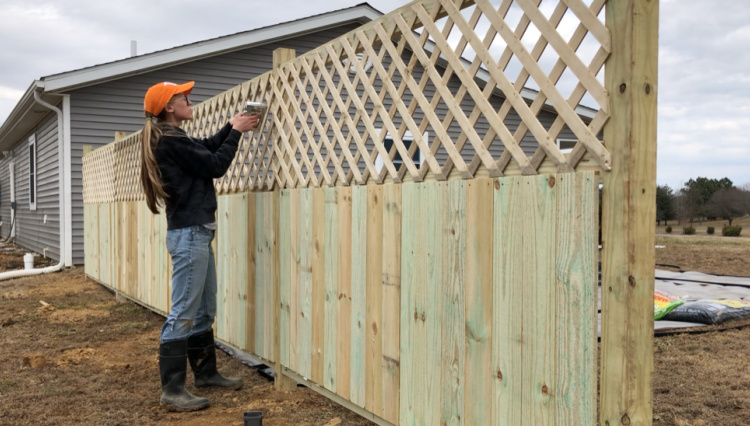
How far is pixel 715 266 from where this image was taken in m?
10.6

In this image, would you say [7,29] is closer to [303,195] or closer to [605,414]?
[303,195]

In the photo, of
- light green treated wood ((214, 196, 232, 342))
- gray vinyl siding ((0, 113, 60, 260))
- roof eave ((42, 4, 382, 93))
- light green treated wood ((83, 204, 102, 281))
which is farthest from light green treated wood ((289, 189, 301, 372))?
gray vinyl siding ((0, 113, 60, 260))

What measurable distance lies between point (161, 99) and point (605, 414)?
9.05ft

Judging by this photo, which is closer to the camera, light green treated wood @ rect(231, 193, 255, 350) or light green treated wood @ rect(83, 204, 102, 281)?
light green treated wood @ rect(231, 193, 255, 350)

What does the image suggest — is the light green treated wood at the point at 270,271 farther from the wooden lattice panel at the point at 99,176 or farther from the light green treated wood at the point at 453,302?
the wooden lattice panel at the point at 99,176

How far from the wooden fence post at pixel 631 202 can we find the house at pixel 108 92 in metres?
9.14

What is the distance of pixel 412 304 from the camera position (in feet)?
8.27

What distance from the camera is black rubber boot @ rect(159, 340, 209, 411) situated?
10.8ft

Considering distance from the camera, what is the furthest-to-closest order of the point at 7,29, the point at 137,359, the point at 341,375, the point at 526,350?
the point at 7,29, the point at 137,359, the point at 341,375, the point at 526,350

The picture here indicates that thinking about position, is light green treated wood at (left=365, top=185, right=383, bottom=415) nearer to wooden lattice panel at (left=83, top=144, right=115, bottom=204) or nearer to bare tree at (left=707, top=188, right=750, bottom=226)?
wooden lattice panel at (left=83, top=144, right=115, bottom=204)

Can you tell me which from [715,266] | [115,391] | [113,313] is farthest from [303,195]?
[715,266]

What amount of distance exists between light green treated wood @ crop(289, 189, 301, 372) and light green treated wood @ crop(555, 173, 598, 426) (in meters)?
1.84

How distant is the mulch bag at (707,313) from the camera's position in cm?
533

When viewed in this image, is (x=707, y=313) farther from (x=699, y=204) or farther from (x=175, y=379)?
(x=699, y=204)
